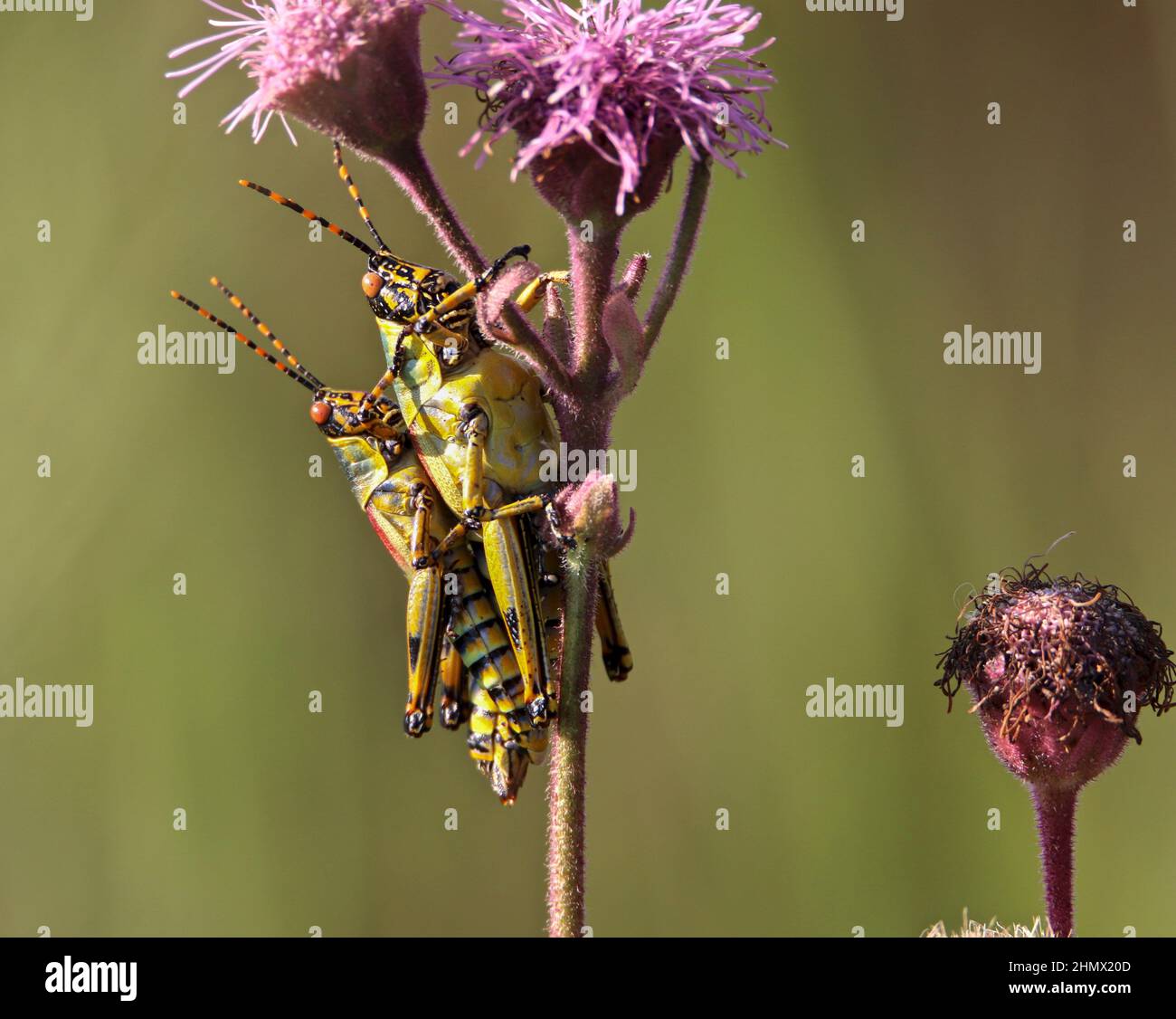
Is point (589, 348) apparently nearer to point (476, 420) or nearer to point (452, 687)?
point (476, 420)

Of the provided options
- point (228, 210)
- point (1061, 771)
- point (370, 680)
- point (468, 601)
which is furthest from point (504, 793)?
point (228, 210)

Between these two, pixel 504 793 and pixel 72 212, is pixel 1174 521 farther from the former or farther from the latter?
pixel 72 212

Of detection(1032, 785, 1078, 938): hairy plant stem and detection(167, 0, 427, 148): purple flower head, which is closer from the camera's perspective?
detection(167, 0, 427, 148): purple flower head

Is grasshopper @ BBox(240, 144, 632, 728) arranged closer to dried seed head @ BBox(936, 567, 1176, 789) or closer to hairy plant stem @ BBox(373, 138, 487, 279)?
hairy plant stem @ BBox(373, 138, 487, 279)

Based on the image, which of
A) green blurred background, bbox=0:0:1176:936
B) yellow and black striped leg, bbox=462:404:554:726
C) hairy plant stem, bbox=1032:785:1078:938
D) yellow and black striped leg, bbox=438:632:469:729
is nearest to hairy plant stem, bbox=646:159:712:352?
yellow and black striped leg, bbox=462:404:554:726

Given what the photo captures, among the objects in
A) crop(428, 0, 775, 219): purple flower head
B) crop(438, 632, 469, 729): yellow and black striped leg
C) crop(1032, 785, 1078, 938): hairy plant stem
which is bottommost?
crop(1032, 785, 1078, 938): hairy plant stem

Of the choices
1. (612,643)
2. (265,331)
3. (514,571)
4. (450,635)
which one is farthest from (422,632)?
(265,331)

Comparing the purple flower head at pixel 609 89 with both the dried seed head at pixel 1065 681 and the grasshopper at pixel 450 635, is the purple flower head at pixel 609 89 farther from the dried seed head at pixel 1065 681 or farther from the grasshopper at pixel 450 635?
the dried seed head at pixel 1065 681

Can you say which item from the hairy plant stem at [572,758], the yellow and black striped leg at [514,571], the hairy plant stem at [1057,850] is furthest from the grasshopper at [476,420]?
the hairy plant stem at [1057,850]
